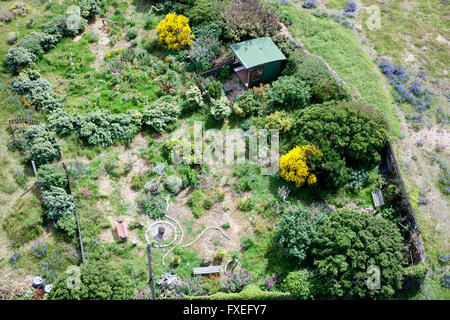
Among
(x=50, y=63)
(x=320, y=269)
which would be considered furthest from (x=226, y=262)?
(x=50, y=63)

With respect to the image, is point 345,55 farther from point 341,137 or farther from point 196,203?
point 196,203

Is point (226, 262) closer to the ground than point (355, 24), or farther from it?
closer to the ground

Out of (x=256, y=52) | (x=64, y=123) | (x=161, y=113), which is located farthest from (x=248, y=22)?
(x=64, y=123)

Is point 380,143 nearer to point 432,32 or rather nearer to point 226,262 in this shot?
point 226,262

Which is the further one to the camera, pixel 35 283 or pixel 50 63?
pixel 50 63

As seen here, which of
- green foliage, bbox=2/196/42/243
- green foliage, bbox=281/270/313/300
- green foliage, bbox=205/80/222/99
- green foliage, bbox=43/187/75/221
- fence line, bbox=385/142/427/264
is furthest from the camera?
green foliage, bbox=205/80/222/99

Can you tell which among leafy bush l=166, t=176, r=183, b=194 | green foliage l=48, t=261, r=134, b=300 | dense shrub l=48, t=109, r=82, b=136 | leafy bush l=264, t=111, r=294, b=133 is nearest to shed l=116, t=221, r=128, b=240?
green foliage l=48, t=261, r=134, b=300

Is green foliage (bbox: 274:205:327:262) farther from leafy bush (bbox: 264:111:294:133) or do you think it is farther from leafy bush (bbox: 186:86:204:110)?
leafy bush (bbox: 186:86:204:110)
